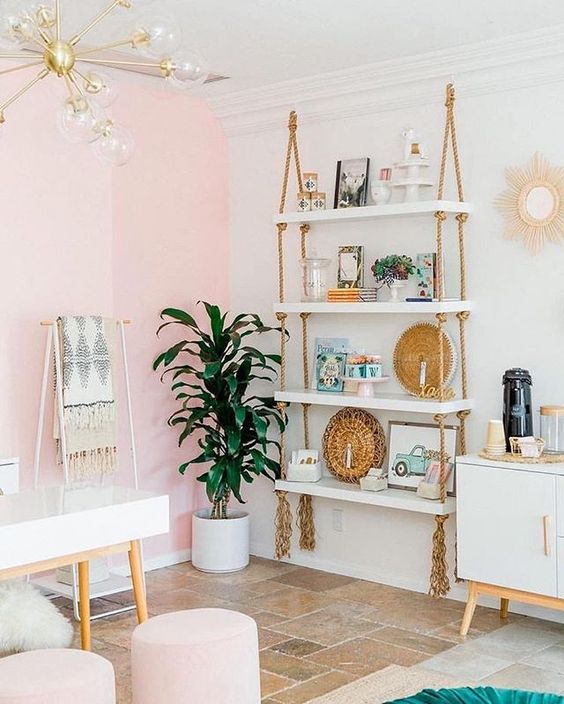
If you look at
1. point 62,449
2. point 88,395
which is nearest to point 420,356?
point 88,395

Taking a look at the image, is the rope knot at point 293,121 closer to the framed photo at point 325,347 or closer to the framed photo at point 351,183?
the framed photo at point 351,183

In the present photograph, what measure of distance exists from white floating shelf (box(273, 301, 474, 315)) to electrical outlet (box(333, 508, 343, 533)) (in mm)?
1091

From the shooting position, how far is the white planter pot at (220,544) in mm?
5496

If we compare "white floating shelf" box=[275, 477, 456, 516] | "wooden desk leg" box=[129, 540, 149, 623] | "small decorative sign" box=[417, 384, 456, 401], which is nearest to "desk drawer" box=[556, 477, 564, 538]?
"white floating shelf" box=[275, 477, 456, 516]

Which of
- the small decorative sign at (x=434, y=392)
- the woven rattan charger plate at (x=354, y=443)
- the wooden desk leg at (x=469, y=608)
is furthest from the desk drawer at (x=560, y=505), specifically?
the woven rattan charger plate at (x=354, y=443)

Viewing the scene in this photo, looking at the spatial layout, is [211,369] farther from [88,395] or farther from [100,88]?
[100,88]

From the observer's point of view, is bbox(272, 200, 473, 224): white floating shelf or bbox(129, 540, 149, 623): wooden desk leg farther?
bbox(272, 200, 473, 224): white floating shelf

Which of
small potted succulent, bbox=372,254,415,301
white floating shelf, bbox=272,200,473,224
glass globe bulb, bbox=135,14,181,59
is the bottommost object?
small potted succulent, bbox=372,254,415,301

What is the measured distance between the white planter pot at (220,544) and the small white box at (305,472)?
398 mm

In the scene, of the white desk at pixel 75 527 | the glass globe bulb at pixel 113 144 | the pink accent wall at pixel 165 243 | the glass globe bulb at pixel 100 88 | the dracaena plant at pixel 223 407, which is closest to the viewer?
the glass globe bulb at pixel 100 88

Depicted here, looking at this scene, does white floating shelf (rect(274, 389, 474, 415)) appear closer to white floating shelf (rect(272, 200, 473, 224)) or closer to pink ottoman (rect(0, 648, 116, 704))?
white floating shelf (rect(272, 200, 473, 224))

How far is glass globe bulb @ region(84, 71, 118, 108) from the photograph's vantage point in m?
2.77

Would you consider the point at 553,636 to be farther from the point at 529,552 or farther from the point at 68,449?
the point at 68,449

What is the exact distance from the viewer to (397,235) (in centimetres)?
516
